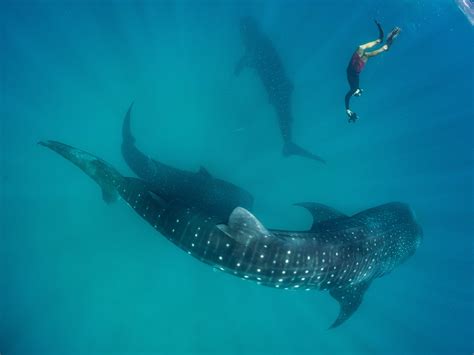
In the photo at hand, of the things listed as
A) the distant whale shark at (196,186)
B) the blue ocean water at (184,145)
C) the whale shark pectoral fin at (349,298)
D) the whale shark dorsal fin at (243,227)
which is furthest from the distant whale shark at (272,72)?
the whale shark dorsal fin at (243,227)

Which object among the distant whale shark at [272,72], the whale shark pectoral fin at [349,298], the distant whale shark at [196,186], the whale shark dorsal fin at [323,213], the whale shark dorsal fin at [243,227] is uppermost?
the distant whale shark at [272,72]

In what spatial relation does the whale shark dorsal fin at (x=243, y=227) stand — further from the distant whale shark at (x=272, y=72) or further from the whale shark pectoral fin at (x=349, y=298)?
the distant whale shark at (x=272, y=72)

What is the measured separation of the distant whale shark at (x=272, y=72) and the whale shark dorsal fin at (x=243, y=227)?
8.72 metres

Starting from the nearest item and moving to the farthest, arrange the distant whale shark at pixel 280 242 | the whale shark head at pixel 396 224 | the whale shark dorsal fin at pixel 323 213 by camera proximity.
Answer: the distant whale shark at pixel 280 242
the whale shark head at pixel 396 224
the whale shark dorsal fin at pixel 323 213

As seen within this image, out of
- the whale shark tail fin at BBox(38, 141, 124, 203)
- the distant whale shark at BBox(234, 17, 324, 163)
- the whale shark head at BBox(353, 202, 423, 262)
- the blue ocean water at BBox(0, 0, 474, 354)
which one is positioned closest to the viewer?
the whale shark head at BBox(353, 202, 423, 262)

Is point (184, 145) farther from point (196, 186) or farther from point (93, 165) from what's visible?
point (93, 165)

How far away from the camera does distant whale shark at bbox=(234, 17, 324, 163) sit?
12680 millimetres

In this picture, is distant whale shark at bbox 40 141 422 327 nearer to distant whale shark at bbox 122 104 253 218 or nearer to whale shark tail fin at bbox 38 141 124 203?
whale shark tail fin at bbox 38 141 124 203

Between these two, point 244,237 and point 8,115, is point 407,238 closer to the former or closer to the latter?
point 244,237

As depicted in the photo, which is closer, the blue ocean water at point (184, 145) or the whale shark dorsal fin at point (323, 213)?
the whale shark dorsal fin at point (323, 213)

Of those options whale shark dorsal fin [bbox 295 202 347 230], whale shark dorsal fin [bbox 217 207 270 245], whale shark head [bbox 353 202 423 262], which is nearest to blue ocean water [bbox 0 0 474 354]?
whale shark dorsal fin [bbox 295 202 347 230]

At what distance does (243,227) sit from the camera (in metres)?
4.39

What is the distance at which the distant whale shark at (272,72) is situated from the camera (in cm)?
1268

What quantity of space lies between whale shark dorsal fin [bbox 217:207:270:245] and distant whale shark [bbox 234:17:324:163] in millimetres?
8725
